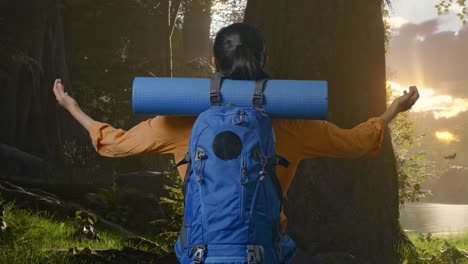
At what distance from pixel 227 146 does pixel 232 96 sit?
0.81 feet

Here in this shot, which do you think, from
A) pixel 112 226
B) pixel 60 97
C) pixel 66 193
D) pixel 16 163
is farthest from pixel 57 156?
pixel 60 97

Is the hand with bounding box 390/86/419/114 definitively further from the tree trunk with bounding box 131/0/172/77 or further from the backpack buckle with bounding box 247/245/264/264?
the tree trunk with bounding box 131/0/172/77

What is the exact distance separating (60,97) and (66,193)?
734cm

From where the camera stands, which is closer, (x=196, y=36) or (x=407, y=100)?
(x=407, y=100)

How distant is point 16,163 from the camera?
54.3 ft

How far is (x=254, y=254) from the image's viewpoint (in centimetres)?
255

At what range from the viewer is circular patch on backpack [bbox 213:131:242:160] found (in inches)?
104

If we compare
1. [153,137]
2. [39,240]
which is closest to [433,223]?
[39,240]

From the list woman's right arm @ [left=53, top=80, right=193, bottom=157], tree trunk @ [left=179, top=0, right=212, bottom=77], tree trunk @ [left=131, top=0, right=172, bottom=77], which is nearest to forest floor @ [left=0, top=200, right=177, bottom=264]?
woman's right arm @ [left=53, top=80, right=193, bottom=157]

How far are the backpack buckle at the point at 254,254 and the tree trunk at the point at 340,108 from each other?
5058mm

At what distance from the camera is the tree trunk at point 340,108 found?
7.72 meters

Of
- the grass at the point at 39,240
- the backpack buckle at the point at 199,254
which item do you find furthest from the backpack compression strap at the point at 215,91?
the grass at the point at 39,240

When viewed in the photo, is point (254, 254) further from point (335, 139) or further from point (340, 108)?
point (340, 108)

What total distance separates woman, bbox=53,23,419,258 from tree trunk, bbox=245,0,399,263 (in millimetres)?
4638
